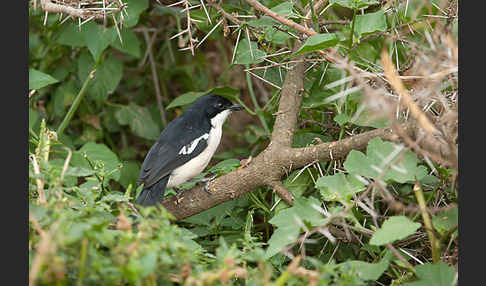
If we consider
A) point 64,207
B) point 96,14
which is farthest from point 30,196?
point 96,14

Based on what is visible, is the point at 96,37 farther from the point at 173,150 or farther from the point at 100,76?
the point at 173,150

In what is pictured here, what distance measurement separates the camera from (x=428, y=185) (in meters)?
3.36

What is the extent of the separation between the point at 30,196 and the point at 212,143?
6.05 ft

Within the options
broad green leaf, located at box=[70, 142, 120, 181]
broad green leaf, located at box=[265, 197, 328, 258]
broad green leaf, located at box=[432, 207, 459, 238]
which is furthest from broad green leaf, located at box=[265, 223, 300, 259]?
broad green leaf, located at box=[70, 142, 120, 181]

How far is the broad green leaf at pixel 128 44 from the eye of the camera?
4.71 meters

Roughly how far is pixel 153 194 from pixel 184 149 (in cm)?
43

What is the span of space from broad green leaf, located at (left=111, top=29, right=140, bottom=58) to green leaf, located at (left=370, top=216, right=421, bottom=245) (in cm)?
282

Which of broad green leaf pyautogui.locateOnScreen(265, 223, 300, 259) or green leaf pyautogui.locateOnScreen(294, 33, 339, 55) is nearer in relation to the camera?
broad green leaf pyautogui.locateOnScreen(265, 223, 300, 259)

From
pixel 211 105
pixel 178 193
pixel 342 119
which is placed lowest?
pixel 178 193

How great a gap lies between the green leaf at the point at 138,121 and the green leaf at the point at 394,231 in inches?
118

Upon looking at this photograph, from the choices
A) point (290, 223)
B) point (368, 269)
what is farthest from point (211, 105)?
point (368, 269)

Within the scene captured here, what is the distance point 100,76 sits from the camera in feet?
16.0

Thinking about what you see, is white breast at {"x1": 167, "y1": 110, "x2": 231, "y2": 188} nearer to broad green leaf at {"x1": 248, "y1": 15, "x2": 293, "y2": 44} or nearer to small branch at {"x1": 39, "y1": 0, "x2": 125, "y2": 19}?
broad green leaf at {"x1": 248, "y1": 15, "x2": 293, "y2": 44}

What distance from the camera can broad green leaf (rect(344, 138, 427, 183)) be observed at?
9.09ft
